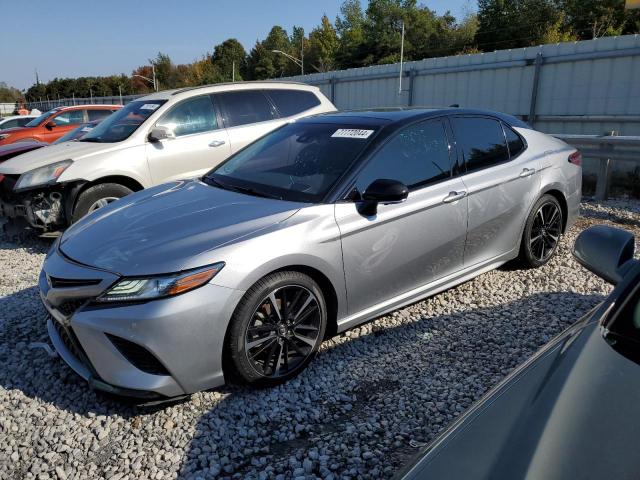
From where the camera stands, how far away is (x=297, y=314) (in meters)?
3.04

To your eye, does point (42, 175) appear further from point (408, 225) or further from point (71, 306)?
point (408, 225)

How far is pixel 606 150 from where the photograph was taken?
7344 mm

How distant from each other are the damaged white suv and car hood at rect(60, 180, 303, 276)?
1.90 metres

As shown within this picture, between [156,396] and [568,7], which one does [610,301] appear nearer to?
[156,396]

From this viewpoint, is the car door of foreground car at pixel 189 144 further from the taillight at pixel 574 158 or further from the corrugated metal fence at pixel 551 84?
the corrugated metal fence at pixel 551 84

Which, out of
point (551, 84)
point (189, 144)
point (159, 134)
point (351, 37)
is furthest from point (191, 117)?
point (351, 37)

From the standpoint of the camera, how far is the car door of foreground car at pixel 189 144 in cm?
603

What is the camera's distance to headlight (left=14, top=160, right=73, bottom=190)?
5520 mm

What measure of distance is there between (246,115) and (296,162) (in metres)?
3.28

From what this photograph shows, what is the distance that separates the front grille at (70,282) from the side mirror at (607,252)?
2.37 metres

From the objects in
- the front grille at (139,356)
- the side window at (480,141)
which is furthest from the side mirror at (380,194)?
the front grille at (139,356)

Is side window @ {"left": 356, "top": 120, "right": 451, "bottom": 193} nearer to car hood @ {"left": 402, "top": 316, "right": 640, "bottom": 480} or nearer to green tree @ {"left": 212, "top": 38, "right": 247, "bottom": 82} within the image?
car hood @ {"left": 402, "top": 316, "right": 640, "bottom": 480}

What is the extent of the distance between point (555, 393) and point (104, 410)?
8.07 feet

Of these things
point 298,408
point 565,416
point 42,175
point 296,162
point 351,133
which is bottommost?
point 298,408
